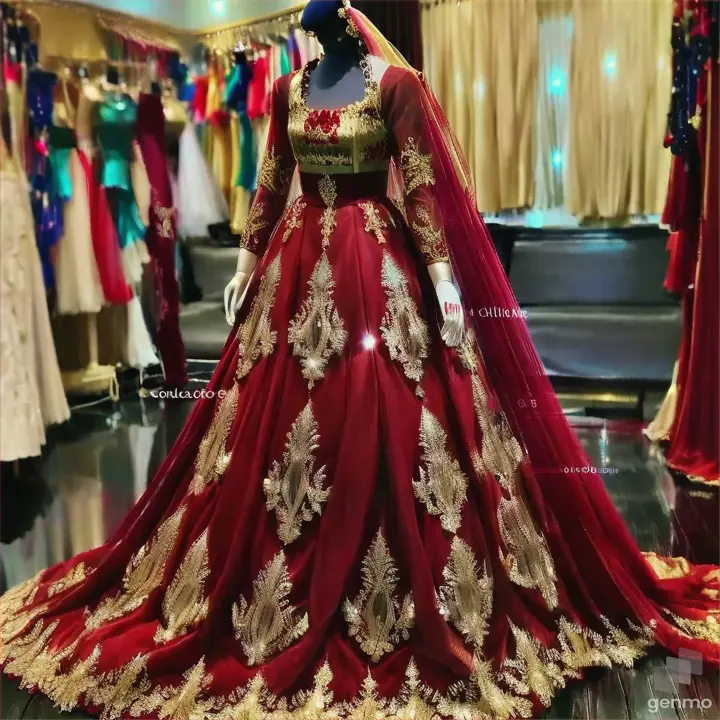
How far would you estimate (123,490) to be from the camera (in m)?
2.31

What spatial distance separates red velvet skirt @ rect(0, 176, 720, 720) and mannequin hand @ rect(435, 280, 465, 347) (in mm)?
57

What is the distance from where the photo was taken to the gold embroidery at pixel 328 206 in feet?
4.63

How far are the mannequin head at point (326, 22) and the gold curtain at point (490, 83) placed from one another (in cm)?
78

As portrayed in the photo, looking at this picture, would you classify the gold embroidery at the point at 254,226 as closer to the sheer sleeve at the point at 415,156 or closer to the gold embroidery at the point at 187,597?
the sheer sleeve at the point at 415,156

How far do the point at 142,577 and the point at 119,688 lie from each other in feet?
0.96

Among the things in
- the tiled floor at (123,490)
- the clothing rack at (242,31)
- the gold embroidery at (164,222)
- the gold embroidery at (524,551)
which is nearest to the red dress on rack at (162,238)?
the gold embroidery at (164,222)

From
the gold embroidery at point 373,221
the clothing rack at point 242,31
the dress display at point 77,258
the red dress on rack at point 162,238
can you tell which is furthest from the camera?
the dress display at point 77,258

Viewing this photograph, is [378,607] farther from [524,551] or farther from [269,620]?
[524,551]

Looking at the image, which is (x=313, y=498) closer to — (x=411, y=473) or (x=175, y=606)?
(x=411, y=473)

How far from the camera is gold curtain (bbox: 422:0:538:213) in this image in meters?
2.13

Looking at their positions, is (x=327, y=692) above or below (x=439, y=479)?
below

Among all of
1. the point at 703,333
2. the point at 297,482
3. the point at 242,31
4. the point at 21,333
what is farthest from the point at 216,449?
the point at 703,333

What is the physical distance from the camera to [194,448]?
1.57 m

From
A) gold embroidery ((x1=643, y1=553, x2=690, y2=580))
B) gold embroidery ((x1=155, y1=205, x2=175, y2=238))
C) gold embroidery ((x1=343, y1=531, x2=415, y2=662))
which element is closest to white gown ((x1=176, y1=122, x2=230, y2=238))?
gold embroidery ((x1=155, y1=205, x2=175, y2=238))
